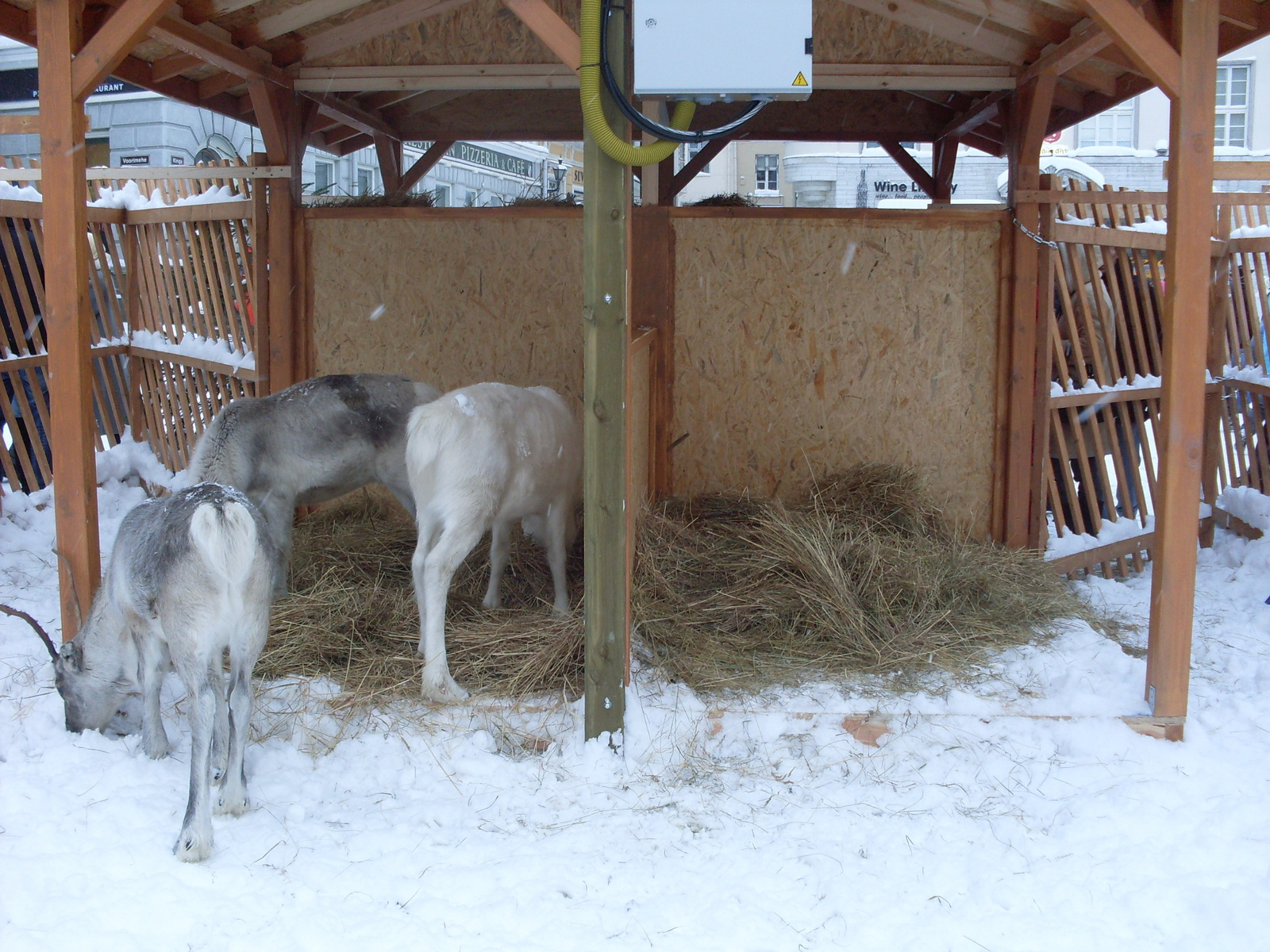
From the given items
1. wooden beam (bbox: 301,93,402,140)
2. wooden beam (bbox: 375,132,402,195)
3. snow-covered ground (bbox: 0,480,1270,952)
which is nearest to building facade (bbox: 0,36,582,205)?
wooden beam (bbox: 375,132,402,195)

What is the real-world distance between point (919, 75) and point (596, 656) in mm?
4158

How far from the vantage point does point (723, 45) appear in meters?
3.46

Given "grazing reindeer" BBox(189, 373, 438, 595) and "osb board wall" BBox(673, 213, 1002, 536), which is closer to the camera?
"grazing reindeer" BBox(189, 373, 438, 595)

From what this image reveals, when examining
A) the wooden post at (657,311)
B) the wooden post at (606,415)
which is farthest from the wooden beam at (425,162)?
the wooden post at (606,415)

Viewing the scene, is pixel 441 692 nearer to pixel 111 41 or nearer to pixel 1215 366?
pixel 111 41

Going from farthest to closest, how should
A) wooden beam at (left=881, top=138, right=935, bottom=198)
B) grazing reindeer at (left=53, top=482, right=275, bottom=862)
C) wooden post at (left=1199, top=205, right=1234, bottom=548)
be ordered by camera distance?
→ wooden beam at (left=881, top=138, right=935, bottom=198) < wooden post at (left=1199, top=205, right=1234, bottom=548) < grazing reindeer at (left=53, top=482, right=275, bottom=862)

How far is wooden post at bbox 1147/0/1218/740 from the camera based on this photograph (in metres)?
3.91

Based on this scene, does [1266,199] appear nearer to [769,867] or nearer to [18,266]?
[769,867]

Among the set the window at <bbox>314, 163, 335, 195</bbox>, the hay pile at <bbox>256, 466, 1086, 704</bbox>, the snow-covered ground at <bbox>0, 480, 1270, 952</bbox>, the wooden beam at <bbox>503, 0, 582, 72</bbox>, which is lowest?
the snow-covered ground at <bbox>0, 480, 1270, 952</bbox>

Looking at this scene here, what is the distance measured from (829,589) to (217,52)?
4.43 meters

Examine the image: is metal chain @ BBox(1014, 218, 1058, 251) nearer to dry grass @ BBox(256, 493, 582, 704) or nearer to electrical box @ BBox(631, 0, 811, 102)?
electrical box @ BBox(631, 0, 811, 102)

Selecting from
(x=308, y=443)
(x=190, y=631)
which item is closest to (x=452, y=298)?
(x=308, y=443)

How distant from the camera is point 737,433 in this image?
6480 mm

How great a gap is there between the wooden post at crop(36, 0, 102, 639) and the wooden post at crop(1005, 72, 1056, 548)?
199 inches
